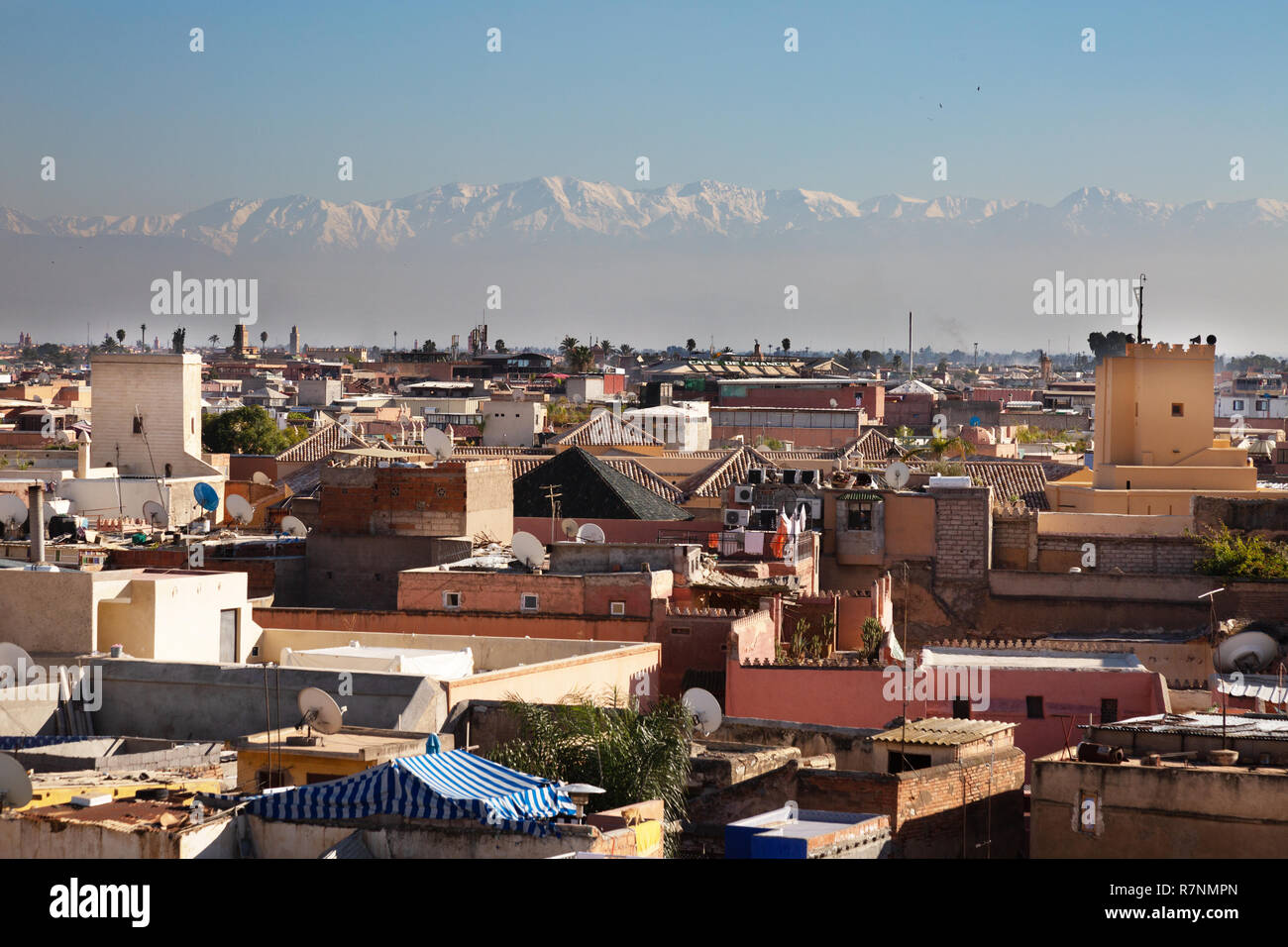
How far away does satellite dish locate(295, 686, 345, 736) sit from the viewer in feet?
44.1

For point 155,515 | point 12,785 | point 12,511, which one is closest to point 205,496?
point 155,515

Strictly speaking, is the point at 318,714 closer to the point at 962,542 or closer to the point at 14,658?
the point at 14,658

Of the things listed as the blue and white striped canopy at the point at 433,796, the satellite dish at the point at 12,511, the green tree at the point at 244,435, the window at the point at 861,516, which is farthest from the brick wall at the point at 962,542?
the green tree at the point at 244,435

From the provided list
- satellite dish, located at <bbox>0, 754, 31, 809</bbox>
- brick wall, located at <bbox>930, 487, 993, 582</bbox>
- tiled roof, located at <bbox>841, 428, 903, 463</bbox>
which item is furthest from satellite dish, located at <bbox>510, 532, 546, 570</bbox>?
tiled roof, located at <bbox>841, 428, 903, 463</bbox>

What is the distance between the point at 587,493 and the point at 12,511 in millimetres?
11356

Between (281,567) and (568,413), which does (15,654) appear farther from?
(568,413)

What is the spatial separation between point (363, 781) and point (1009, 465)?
29.0 m

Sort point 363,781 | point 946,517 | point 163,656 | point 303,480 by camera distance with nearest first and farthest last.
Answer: point 363,781
point 163,656
point 946,517
point 303,480

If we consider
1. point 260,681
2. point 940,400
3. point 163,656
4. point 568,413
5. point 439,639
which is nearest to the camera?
point 260,681

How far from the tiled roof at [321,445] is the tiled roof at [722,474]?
1248 cm

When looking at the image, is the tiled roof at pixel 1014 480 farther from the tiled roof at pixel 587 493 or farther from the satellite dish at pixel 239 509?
the satellite dish at pixel 239 509
